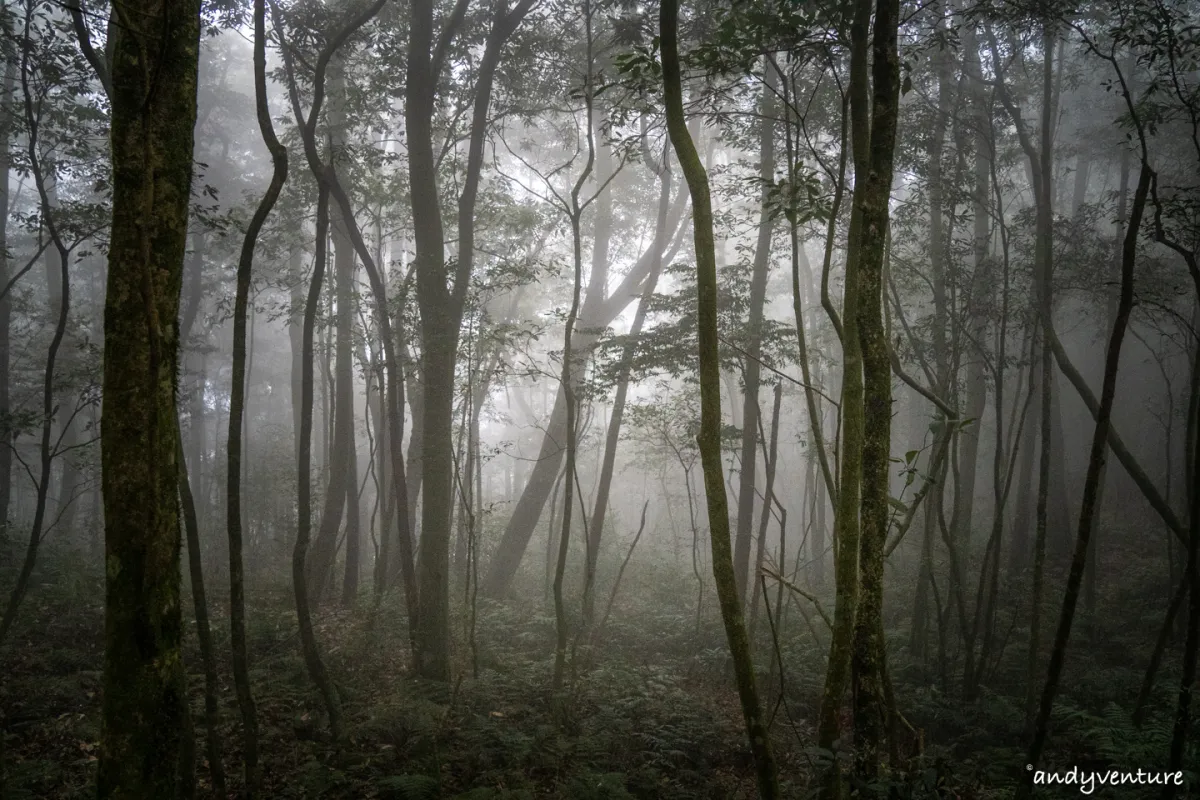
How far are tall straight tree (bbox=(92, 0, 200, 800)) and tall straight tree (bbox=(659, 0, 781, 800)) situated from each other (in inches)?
99.8

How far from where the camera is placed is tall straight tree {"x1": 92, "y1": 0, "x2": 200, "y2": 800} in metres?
2.91

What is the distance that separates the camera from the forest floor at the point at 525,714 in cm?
566

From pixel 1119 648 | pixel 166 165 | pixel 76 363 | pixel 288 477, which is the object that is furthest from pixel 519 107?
pixel 76 363

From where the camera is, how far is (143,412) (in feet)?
9.86

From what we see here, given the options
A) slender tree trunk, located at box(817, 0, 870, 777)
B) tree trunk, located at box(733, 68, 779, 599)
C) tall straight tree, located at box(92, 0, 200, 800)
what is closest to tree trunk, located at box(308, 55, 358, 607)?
tree trunk, located at box(733, 68, 779, 599)

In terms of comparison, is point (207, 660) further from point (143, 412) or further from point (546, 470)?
point (546, 470)

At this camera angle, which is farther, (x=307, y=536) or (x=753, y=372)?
(x=753, y=372)

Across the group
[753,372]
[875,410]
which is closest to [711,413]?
[875,410]

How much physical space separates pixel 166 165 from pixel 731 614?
3.66m

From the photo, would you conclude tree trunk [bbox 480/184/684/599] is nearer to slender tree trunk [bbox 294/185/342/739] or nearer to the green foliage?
slender tree trunk [bbox 294/185/342/739]

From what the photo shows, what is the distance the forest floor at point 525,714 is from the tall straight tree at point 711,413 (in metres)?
0.43

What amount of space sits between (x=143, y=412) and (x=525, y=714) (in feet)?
19.1

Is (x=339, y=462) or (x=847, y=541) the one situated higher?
(x=339, y=462)

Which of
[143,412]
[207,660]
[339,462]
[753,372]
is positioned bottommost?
[207,660]
